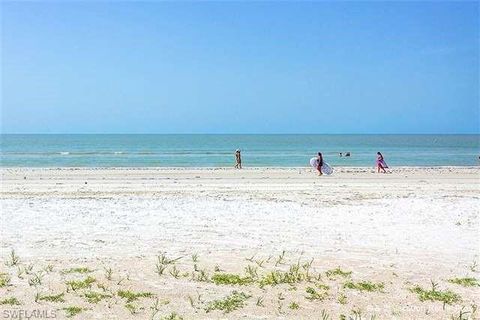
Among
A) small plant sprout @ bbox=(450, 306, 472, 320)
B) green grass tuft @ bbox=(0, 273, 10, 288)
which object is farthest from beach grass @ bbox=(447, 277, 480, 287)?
green grass tuft @ bbox=(0, 273, 10, 288)

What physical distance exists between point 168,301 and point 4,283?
241 centimetres

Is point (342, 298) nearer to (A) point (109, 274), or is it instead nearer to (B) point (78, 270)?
(A) point (109, 274)

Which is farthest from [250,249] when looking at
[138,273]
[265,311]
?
[265,311]

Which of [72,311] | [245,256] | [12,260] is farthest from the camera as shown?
[245,256]

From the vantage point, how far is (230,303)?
652 cm

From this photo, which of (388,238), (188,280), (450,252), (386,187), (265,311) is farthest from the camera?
(386,187)

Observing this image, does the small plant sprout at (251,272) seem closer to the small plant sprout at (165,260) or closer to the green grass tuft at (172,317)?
the small plant sprout at (165,260)

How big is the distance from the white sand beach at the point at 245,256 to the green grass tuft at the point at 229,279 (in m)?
0.03

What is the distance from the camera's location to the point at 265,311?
6328 mm

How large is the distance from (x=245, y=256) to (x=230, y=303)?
2.34m

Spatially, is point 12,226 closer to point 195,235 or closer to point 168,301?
point 195,235

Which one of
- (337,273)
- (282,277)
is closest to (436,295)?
(337,273)

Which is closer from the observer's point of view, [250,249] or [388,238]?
[250,249]

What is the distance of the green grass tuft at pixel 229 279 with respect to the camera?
7.30m
